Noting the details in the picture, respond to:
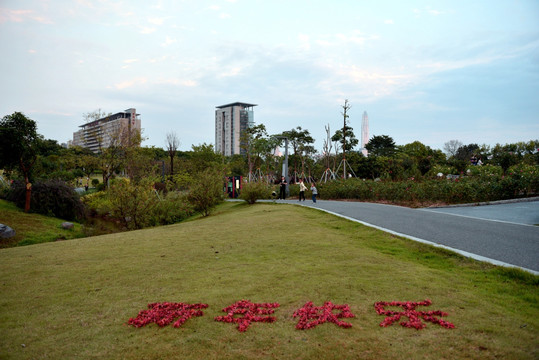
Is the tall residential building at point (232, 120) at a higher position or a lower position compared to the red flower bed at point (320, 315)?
higher

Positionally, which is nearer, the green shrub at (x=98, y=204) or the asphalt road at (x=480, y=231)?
the asphalt road at (x=480, y=231)

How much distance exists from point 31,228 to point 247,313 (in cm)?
1592

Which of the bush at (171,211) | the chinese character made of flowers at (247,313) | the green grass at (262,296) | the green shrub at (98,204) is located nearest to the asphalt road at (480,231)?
the green grass at (262,296)

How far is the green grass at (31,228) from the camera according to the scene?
586 inches

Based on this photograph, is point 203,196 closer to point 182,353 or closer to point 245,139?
point 182,353

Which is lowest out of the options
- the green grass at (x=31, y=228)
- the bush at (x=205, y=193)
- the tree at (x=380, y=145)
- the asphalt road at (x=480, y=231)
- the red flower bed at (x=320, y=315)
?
the green grass at (x=31, y=228)

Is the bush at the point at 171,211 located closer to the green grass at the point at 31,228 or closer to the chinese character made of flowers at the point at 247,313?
the green grass at the point at 31,228

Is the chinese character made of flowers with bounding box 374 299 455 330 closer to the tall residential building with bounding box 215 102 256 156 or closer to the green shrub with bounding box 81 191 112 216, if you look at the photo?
the green shrub with bounding box 81 191 112 216

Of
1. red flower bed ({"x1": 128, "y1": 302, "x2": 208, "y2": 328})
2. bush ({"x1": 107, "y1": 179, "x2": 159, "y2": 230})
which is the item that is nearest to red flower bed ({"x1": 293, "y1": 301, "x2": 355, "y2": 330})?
red flower bed ({"x1": 128, "y1": 302, "x2": 208, "y2": 328})

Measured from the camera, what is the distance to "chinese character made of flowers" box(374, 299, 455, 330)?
158 inches

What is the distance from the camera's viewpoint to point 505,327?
394 cm

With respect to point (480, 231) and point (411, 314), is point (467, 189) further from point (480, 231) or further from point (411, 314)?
point (411, 314)

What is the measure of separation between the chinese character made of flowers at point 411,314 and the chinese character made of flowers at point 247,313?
127cm

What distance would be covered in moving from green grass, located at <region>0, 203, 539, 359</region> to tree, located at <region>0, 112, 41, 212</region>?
38.1 feet
